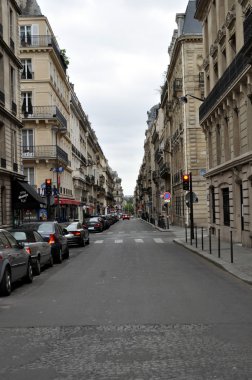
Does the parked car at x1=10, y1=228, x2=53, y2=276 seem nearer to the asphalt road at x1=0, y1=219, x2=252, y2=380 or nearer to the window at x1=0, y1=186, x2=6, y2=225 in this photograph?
the asphalt road at x1=0, y1=219, x2=252, y2=380

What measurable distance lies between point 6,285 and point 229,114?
55.9 feet

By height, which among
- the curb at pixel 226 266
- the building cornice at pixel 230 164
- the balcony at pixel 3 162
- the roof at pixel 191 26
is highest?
the roof at pixel 191 26

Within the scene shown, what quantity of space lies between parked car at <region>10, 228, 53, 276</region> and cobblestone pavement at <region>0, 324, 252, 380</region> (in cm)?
737

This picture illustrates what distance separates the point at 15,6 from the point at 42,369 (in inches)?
1199

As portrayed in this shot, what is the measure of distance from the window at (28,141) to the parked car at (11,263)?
125 ft

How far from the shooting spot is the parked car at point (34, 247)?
589 inches

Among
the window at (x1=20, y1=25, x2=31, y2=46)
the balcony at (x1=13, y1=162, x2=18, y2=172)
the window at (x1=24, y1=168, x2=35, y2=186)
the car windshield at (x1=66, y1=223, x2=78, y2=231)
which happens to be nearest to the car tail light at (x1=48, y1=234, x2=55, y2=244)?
the car windshield at (x1=66, y1=223, x2=78, y2=231)

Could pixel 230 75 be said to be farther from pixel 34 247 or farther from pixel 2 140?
pixel 34 247

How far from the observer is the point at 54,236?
18.8 metres

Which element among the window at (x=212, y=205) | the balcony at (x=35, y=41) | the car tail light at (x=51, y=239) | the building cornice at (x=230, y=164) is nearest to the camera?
the car tail light at (x=51, y=239)

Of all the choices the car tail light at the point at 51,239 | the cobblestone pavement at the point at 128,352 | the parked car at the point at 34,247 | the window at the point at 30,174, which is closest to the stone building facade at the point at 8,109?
the car tail light at the point at 51,239

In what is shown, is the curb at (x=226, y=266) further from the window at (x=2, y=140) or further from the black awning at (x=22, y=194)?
the black awning at (x=22, y=194)

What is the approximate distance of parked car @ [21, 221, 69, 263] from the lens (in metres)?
18.6

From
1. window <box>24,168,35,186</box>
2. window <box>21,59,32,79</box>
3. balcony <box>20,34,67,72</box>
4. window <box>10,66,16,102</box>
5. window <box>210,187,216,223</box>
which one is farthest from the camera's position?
window <box>21,59,32,79</box>
